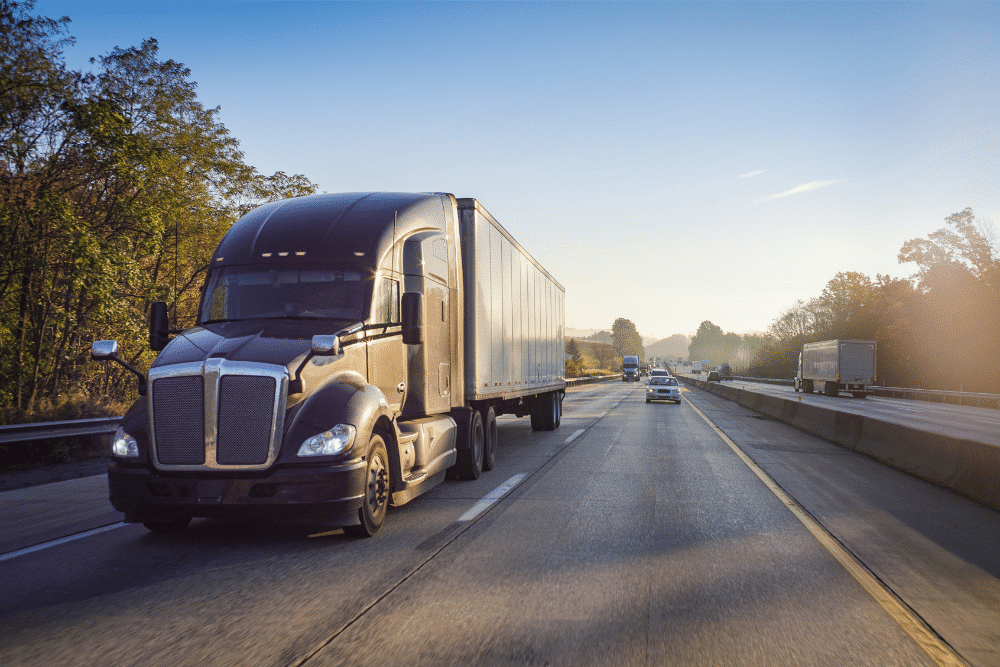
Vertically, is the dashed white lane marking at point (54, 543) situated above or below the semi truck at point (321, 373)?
below

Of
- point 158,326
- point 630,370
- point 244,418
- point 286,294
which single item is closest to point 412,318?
point 286,294

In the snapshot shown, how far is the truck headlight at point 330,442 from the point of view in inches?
240

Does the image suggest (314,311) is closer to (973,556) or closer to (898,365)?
(973,556)

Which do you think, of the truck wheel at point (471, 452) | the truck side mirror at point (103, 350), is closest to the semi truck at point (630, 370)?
the truck wheel at point (471, 452)

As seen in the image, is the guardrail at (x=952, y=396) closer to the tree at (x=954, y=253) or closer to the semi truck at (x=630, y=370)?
the tree at (x=954, y=253)

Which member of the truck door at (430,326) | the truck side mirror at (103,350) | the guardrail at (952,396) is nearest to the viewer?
the truck side mirror at (103,350)

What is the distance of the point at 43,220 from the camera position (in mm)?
17469

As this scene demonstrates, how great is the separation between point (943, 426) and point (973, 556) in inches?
778

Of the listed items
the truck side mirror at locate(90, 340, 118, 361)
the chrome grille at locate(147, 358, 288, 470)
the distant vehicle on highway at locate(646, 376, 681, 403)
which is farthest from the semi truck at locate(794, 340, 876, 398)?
the truck side mirror at locate(90, 340, 118, 361)

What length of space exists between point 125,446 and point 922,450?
38.2 ft

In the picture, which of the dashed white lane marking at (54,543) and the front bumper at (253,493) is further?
the dashed white lane marking at (54,543)

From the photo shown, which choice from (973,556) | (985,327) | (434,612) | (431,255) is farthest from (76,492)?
(985,327)

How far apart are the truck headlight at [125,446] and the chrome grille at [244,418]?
831mm

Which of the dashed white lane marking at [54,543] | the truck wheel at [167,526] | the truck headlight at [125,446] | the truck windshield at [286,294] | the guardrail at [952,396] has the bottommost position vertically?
the guardrail at [952,396]
